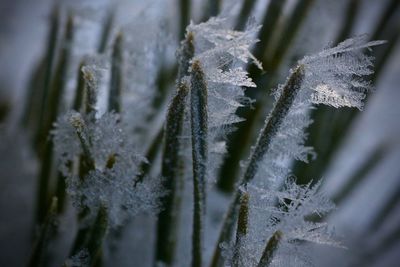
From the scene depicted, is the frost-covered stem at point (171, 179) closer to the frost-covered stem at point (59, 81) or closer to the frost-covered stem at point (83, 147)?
the frost-covered stem at point (83, 147)

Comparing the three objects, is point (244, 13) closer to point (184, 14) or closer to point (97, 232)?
point (184, 14)

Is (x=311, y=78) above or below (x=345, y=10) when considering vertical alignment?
below

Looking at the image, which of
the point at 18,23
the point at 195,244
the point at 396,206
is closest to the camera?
the point at 195,244

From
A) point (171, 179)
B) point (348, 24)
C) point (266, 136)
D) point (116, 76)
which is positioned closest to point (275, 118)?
point (266, 136)

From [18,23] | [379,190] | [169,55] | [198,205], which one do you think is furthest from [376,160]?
[18,23]

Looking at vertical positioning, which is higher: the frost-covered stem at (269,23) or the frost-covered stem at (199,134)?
the frost-covered stem at (269,23)

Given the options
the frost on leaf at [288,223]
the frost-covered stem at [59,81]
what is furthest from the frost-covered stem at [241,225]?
the frost-covered stem at [59,81]

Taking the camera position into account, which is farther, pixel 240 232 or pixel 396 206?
pixel 396 206

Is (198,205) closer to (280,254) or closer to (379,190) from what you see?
(280,254)
